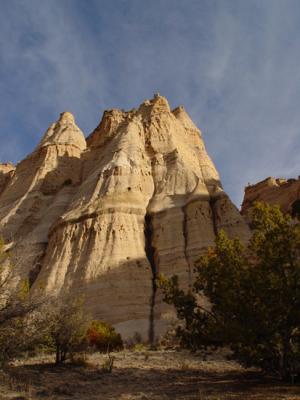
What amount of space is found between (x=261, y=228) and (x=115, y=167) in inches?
1250

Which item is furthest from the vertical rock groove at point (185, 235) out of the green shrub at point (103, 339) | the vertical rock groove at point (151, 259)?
the green shrub at point (103, 339)

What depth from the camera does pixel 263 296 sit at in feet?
40.9

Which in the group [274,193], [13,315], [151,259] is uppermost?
[274,193]

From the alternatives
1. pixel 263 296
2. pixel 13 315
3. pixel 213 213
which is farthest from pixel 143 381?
pixel 213 213

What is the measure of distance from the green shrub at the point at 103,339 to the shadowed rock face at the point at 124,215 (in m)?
3.28

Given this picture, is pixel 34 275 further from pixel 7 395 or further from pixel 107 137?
pixel 7 395

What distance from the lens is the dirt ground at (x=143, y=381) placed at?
11609mm

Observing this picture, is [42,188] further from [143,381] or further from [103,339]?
[143,381]

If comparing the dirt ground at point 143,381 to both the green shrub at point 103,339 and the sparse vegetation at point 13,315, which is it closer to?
the sparse vegetation at point 13,315

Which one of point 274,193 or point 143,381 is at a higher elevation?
point 274,193

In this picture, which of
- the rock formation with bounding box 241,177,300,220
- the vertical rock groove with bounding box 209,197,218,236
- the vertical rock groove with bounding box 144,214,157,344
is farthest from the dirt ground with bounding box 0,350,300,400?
the rock formation with bounding box 241,177,300,220

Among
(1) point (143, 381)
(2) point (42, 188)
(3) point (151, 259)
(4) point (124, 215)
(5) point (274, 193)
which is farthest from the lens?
(5) point (274, 193)

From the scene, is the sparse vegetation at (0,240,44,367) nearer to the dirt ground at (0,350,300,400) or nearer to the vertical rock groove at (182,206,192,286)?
the dirt ground at (0,350,300,400)

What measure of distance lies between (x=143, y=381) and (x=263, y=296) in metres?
5.28
